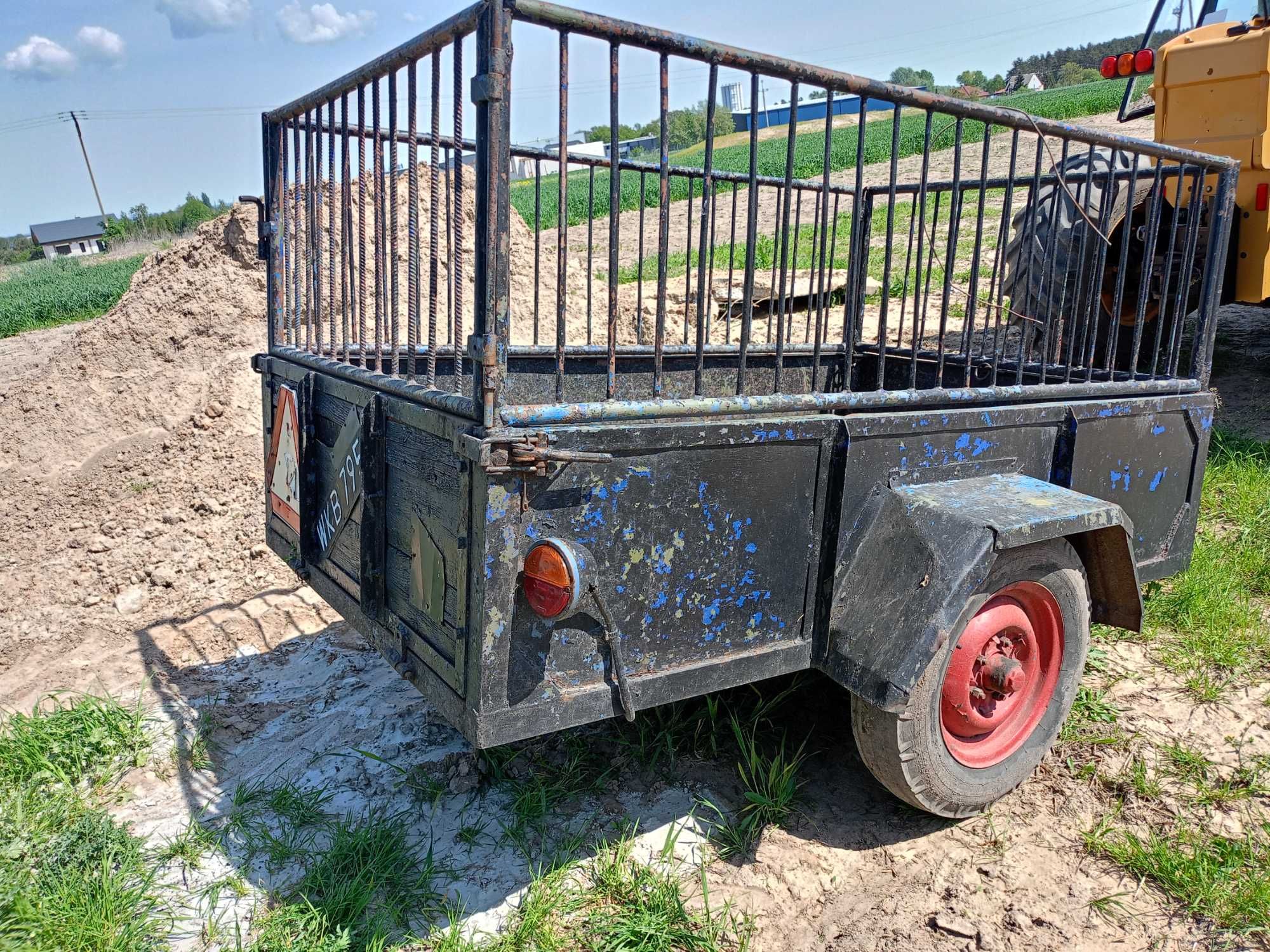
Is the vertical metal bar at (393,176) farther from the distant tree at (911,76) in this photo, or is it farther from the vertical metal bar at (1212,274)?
the distant tree at (911,76)

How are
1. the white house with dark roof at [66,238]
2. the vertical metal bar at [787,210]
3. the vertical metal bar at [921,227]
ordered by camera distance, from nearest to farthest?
the vertical metal bar at [787,210] < the vertical metal bar at [921,227] < the white house with dark roof at [66,238]

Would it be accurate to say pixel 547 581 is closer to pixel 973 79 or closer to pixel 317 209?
pixel 317 209

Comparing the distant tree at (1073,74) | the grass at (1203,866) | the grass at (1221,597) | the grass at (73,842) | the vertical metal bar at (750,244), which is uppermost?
the distant tree at (1073,74)

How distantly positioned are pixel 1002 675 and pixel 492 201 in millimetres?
1941

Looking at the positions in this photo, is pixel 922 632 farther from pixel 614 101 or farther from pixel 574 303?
pixel 574 303

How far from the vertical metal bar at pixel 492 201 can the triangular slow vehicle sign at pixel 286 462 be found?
1224 mm

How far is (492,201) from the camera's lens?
1.84 meters

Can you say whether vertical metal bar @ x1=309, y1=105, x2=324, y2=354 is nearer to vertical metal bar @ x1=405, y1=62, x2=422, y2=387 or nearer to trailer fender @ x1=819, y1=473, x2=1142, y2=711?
vertical metal bar @ x1=405, y1=62, x2=422, y2=387

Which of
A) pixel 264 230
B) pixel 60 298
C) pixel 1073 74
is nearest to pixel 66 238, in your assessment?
pixel 60 298

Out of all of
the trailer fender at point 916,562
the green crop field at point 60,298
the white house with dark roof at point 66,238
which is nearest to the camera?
the trailer fender at point 916,562

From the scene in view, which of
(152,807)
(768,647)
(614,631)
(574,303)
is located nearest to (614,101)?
(614,631)

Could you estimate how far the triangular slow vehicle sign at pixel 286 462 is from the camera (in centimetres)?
290

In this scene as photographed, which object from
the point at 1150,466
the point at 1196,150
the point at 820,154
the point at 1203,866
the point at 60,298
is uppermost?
the point at 820,154

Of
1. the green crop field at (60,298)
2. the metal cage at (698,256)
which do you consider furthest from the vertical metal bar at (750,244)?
the green crop field at (60,298)
